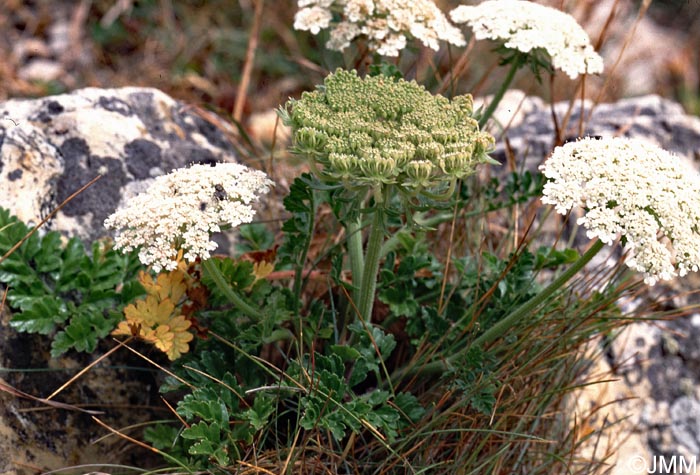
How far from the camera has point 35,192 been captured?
2.71m

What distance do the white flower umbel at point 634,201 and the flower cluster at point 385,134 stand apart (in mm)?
250

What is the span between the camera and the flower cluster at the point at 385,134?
1.85 metres

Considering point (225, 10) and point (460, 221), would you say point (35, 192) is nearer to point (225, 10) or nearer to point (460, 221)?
point (460, 221)

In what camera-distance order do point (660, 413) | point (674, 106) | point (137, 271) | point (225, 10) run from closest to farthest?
1. point (137, 271)
2. point (660, 413)
3. point (674, 106)
4. point (225, 10)

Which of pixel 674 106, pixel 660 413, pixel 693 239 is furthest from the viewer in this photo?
pixel 674 106

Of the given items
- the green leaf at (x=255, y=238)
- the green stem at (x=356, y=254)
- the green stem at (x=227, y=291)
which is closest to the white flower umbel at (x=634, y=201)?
the green stem at (x=356, y=254)

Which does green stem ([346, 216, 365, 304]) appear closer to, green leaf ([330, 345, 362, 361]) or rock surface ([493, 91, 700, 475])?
green leaf ([330, 345, 362, 361])

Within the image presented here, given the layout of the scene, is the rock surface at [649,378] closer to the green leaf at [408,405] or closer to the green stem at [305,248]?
the green leaf at [408,405]

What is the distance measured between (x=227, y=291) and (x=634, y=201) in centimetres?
121

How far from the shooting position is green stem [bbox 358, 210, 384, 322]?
2.18 metres

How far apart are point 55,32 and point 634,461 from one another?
5427 millimetres

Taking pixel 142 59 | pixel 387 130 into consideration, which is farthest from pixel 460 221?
pixel 142 59

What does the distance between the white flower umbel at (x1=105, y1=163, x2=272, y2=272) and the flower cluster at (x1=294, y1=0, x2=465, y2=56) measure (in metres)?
0.77

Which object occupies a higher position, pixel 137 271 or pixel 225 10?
pixel 225 10
